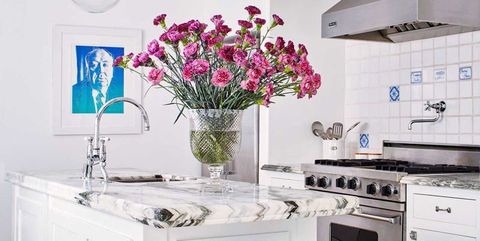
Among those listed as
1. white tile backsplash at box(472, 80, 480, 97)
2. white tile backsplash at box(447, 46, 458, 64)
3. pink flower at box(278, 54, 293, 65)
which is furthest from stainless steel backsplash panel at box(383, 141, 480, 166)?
pink flower at box(278, 54, 293, 65)

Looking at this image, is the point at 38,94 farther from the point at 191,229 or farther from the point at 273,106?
the point at 191,229

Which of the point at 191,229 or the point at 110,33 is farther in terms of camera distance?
the point at 110,33

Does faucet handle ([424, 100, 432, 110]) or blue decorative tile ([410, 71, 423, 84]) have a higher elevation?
blue decorative tile ([410, 71, 423, 84])

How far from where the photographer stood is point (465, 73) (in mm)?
4152

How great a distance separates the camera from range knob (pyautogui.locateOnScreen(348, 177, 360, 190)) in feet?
12.8

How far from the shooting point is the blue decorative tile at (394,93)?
4.66m

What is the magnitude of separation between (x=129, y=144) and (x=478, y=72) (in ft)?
8.97

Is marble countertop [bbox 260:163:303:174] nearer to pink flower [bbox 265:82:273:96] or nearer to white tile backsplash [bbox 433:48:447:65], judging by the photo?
white tile backsplash [bbox 433:48:447:65]

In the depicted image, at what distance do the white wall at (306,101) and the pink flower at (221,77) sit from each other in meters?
2.45

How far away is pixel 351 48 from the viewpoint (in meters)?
5.13

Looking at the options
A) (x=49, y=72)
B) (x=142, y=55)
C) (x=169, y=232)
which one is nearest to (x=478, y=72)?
(x=142, y=55)

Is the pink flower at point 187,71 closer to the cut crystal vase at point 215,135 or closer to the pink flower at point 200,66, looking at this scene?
the pink flower at point 200,66

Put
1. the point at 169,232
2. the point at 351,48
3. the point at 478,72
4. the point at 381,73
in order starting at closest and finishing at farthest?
1. the point at 169,232
2. the point at 478,72
3. the point at 381,73
4. the point at 351,48

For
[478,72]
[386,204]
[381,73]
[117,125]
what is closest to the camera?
[386,204]
